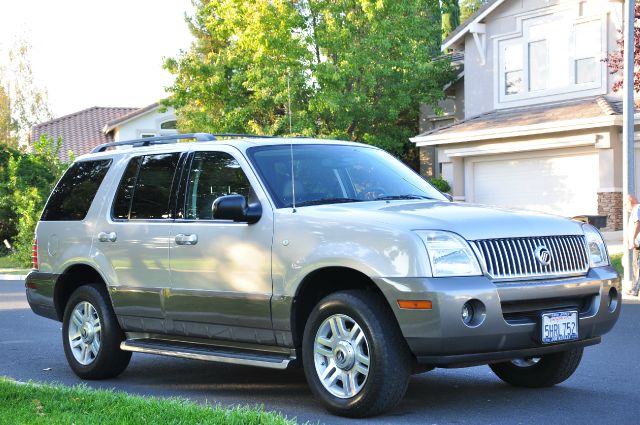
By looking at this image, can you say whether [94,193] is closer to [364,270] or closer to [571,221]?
[364,270]

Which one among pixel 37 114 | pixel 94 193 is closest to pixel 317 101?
pixel 94 193

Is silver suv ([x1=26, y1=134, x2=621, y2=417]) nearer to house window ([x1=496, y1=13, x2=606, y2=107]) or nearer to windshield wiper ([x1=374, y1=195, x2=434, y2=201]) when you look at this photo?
windshield wiper ([x1=374, y1=195, x2=434, y2=201])

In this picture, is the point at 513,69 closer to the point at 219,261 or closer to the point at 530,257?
the point at 219,261

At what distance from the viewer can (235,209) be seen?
770 cm

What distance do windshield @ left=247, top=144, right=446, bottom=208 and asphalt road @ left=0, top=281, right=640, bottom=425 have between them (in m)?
1.52

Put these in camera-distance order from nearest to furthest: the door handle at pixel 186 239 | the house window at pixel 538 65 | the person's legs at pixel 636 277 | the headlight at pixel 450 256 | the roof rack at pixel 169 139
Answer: the headlight at pixel 450 256
the door handle at pixel 186 239
the roof rack at pixel 169 139
the person's legs at pixel 636 277
the house window at pixel 538 65

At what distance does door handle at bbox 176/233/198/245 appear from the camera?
830 centimetres

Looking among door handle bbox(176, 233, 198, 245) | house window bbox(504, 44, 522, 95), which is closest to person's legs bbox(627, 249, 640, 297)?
door handle bbox(176, 233, 198, 245)

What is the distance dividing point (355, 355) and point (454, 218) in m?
1.11

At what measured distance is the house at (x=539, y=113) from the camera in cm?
2659

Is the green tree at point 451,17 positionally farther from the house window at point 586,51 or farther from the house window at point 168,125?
the house window at point 586,51

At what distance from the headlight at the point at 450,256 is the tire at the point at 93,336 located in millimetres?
3451

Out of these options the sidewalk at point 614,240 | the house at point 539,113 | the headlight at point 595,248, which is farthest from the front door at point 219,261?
the house at point 539,113

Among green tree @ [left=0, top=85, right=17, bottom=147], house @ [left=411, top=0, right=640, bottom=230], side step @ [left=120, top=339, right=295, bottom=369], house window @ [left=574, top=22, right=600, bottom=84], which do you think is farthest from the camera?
green tree @ [left=0, top=85, right=17, bottom=147]
